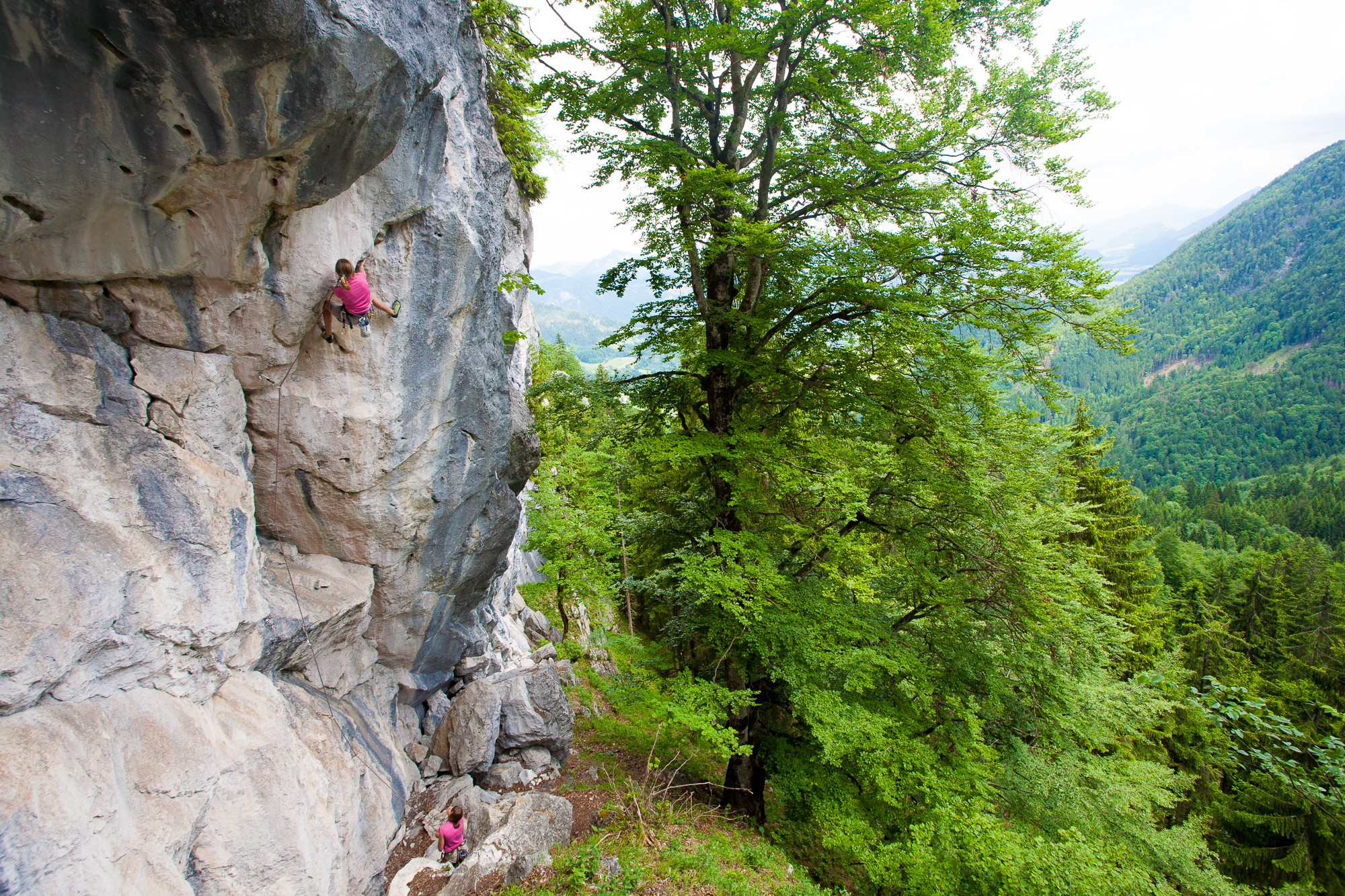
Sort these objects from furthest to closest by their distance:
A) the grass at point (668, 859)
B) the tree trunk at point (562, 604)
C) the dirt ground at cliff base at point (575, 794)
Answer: the tree trunk at point (562, 604)
the dirt ground at cliff base at point (575, 794)
the grass at point (668, 859)

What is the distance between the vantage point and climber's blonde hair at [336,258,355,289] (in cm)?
521

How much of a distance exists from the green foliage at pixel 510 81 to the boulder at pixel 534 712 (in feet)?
27.6

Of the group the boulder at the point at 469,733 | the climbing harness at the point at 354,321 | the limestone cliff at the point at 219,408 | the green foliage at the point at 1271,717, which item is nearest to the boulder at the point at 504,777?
the boulder at the point at 469,733

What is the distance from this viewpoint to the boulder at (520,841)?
6.42 m

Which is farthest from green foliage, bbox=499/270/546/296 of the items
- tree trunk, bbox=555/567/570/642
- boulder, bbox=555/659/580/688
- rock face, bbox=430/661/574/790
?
boulder, bbox=555/659/580/688

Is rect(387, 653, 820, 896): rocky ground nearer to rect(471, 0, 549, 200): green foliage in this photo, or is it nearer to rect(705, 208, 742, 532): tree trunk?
rect(705, 208, 742, 532): tree trunk

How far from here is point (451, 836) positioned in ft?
21.9

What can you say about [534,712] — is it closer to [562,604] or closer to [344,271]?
[562,604]

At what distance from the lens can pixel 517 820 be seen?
7094 mm

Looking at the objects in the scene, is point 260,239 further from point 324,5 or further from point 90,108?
point 324,5

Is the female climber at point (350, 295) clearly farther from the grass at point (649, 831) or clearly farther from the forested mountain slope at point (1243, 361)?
the forested mountain slope at point (1243, 361)

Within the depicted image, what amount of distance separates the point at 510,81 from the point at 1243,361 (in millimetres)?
212854

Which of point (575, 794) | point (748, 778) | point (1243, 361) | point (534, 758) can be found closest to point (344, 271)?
point (534, 758)

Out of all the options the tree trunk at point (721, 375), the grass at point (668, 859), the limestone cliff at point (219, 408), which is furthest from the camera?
the tree trunk at point (721, 375)
